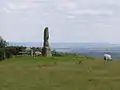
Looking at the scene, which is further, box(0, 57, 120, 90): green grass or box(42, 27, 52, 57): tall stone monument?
box(42, 27, 52, 57): tall stone monument

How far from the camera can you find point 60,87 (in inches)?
872

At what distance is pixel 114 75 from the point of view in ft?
92.2

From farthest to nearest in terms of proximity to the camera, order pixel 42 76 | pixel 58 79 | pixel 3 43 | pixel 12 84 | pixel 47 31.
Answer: pixel 3 43 < pixel 47 31 < pixel 42 76 < pixel 58 79 < pixel 12 84

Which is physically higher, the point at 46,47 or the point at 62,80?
the point at 46,47

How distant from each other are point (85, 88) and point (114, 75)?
6.91 m

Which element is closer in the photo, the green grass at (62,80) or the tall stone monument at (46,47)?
the green grass at (62,80)

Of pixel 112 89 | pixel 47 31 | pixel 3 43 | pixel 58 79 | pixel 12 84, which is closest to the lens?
pixel 112 89

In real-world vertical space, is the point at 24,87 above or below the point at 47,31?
below

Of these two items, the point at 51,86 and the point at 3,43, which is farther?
the point at 3,43

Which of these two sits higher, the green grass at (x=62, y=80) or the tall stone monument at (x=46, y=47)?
the tall stone monument at (x=46, y=47)

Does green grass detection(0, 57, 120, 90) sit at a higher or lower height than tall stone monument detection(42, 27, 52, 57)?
lower

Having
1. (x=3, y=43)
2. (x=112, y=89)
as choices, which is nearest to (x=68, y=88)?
(x=112, y=89)

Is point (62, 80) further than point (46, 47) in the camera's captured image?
No

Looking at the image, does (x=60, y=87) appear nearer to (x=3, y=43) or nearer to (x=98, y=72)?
(x=98, y=72)
